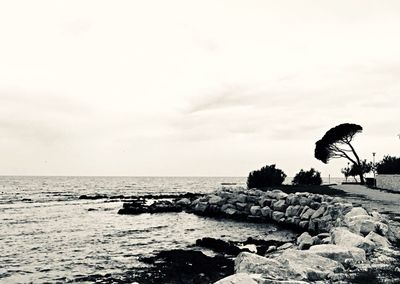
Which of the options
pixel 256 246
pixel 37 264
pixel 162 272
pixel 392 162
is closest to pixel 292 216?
pixel 256 246

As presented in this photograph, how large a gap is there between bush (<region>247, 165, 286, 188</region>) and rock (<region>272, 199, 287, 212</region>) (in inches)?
778

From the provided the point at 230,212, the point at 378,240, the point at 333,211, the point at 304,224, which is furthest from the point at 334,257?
the point at 230,212

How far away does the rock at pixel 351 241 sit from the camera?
891 centimetres

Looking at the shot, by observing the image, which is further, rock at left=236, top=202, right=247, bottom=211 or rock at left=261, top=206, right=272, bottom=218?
rock at left=236, top=202, right=247, bottom=211

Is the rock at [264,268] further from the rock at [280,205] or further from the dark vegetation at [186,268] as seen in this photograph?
the rock at [280,205]

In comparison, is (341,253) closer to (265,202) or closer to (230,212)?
(265,202)

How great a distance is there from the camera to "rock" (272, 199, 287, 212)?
72.2 feet

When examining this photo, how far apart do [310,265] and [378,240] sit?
3.15 metres

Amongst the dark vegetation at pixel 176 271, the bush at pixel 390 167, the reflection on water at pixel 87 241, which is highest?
the bush at pixel 390 167

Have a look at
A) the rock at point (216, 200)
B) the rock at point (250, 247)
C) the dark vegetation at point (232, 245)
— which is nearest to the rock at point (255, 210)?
the rock at point (216, 200)

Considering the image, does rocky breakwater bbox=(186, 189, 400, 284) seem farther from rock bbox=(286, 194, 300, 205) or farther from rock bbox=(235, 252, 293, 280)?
rock bbox=(286, 194, 300, 205)

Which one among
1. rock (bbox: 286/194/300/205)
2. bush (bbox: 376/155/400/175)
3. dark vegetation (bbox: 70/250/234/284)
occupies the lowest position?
dark vegetation (bbox: 70/250/234/284)

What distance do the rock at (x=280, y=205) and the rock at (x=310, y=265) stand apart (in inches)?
561

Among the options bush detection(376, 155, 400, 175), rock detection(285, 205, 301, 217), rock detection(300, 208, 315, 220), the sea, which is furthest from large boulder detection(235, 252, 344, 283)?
bush detection(376, 155, 400, 175)
